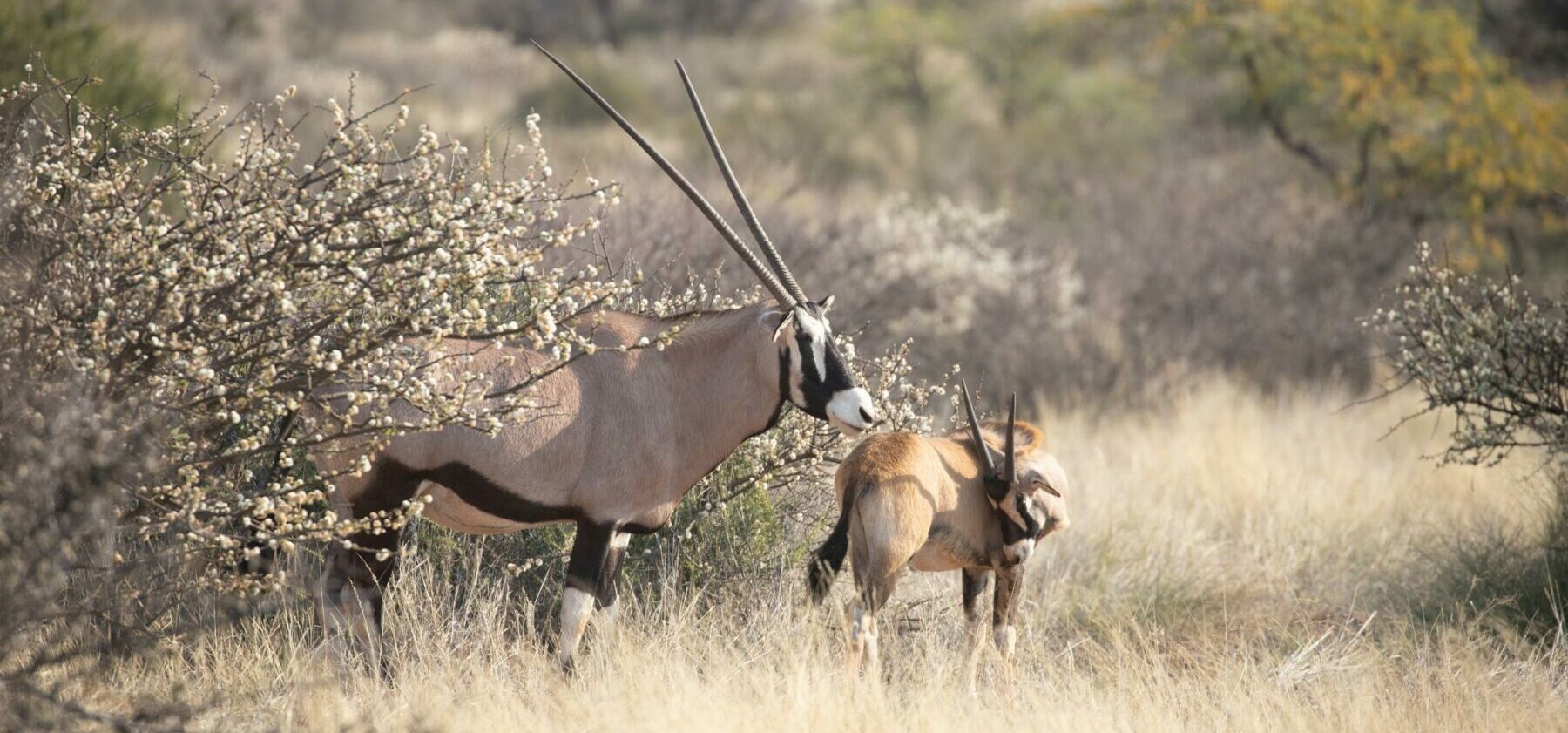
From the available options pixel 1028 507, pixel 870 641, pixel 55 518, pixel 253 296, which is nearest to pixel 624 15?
pixel 1028 507

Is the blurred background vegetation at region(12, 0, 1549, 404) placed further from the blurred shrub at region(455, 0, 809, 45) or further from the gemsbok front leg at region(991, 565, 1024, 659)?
the gemsbok front leg at region(991, 565, 1024, 659)

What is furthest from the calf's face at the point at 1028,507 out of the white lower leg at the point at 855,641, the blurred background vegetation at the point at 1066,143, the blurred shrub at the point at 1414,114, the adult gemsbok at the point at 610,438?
the blurred shrub at the point at 1414,114

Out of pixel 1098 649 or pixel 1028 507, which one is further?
pixel 1098 649

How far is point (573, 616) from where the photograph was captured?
565cm

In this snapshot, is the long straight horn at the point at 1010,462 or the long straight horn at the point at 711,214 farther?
the long straight horn at the point at 1010,462

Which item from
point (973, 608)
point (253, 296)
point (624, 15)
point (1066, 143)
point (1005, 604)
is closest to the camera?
point (253, 296)

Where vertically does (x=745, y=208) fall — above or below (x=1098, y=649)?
above

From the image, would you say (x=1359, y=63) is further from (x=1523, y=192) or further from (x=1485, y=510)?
(x=1485, y=510)

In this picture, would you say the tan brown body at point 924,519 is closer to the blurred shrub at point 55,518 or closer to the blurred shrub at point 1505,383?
the blurred shrub at point 55,518

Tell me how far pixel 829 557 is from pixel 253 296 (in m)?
2.19

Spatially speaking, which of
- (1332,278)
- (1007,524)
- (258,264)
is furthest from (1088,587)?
(1332,278)

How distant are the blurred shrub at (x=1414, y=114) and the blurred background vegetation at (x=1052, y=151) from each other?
0.15 feet

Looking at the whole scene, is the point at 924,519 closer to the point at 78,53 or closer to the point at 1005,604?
the point at 1005,604

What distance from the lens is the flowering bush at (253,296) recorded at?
4758mm
